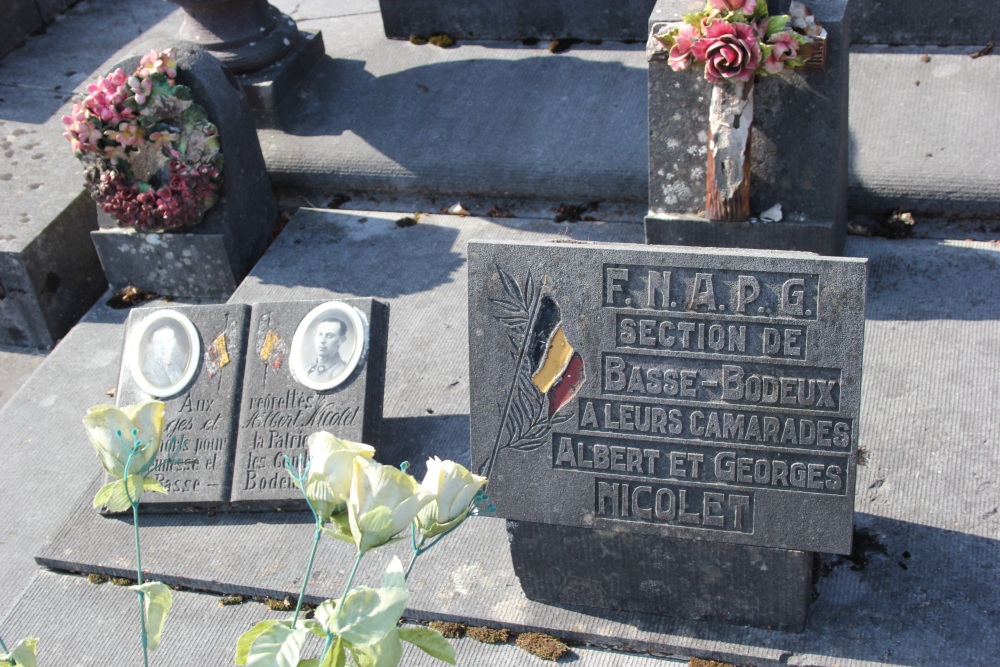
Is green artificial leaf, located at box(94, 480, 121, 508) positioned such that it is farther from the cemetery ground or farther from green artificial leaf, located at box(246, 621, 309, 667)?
the cemetery ground

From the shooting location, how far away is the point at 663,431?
318cm

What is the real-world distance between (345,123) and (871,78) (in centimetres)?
263

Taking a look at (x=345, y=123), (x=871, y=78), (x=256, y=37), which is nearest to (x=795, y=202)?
(x=871, y=78)

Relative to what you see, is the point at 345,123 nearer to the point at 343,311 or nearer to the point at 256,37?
the point at 256,37

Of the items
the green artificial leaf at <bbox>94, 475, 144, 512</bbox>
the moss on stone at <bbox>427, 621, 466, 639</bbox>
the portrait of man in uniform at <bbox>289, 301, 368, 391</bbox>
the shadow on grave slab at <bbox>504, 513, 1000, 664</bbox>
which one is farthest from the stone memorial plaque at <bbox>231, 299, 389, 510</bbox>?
the green artificial leaf at <bbox>94, 475, 144, 512</bbox>

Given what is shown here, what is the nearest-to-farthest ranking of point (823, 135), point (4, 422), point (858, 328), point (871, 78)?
point (858, 328) → point (823, 135) → point (4, 422) → point (871, 78)

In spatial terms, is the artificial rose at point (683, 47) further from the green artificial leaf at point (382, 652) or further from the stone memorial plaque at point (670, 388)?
the green artificial leaf at point (382, 652)

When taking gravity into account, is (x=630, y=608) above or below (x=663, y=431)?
below

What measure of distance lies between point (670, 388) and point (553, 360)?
12.7 inches

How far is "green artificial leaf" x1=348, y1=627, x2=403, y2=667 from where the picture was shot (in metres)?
1.48

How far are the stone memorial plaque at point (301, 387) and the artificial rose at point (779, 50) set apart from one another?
1633 mm

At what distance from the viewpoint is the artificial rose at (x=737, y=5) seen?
14.0ft

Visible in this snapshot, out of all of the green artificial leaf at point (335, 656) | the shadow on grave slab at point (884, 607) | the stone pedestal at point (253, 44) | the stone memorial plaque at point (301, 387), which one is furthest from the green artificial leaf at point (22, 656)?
the stone pedestal at point (253, 44)

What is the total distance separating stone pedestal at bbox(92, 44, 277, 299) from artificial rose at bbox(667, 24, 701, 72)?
2.05m
